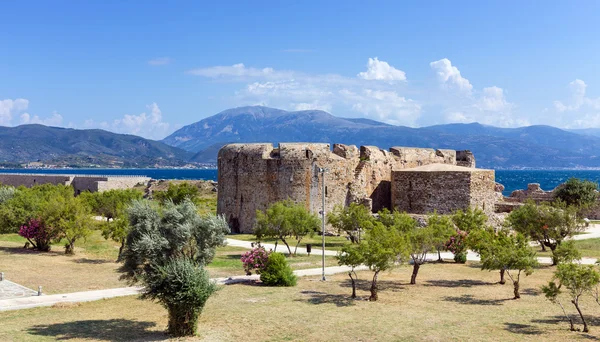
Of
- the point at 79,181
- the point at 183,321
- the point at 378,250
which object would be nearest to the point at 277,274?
the point at 378,250

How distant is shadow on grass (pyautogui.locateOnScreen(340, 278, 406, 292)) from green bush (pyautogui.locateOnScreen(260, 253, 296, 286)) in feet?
8.37

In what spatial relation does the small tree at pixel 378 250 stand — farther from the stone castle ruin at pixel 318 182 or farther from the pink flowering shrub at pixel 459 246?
the stone castle ruin at pixel 318 182

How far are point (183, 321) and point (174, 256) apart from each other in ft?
7.29

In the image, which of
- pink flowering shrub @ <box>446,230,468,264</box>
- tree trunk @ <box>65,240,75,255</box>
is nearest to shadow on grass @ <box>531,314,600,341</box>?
pink flowering shrub @ <box>446,230,468,264</box>

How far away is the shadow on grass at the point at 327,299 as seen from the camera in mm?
24297

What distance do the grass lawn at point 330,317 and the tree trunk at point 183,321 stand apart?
487 mm

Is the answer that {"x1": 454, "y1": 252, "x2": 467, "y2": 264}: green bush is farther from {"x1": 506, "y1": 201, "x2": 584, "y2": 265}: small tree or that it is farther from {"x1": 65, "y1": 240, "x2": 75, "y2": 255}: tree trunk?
{"x1": 65, "y1": 240, "x2": 75, "y2": 255}: tree trunk

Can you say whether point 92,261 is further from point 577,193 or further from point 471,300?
point 577,193

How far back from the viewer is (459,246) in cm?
3575

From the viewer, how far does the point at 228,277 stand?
29.5 m

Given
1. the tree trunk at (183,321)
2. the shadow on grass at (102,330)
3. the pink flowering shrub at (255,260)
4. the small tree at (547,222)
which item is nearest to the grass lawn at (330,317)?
the shadow on grass at (102,330)

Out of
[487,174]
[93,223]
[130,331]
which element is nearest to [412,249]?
[130,331]

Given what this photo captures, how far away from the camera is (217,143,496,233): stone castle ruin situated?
47.2 meters

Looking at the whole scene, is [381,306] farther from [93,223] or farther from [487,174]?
[487,174]
